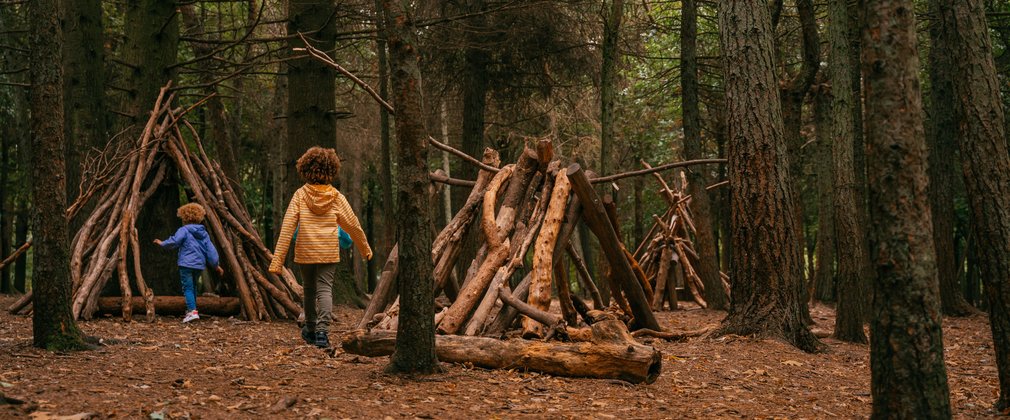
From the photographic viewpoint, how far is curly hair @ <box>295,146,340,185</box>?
685cm

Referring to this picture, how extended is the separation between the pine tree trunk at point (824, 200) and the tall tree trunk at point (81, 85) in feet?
27.4

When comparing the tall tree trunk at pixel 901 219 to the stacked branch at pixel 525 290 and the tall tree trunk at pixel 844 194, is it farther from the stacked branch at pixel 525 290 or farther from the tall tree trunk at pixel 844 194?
the tall tree trunk at pixel 844 194


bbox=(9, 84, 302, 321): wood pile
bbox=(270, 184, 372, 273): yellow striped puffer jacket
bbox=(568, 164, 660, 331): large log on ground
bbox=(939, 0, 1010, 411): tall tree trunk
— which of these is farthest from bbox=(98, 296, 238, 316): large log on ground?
bbox=(939, 0, 1010, 411): tall tree trunk

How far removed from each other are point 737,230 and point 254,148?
51.6 feet

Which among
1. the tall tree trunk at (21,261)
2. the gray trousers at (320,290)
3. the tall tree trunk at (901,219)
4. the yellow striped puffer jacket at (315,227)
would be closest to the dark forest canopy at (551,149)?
the tall tree trunk at (901,219)

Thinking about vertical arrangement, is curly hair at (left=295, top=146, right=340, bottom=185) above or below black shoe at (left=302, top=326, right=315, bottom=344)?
above

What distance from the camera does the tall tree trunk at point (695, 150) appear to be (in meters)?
12.1

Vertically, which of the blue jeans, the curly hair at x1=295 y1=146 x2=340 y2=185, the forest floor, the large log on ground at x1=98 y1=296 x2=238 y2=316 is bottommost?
the forest floor

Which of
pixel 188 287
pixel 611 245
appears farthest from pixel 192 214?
pixel 611 245

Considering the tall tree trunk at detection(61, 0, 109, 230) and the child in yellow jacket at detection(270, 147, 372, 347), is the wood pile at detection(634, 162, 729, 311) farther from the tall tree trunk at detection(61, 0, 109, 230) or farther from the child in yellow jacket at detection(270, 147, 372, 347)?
the tall tree trunk at detection(61, 0, 109, 230)

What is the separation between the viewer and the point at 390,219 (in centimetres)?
1638

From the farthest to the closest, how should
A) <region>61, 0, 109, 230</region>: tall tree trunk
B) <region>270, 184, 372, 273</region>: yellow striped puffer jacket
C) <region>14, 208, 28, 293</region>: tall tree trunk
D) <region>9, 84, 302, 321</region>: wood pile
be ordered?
<region>14, 208, 28, 293</region>: tall tree trunk → <region>61, 0, 109, 230</region>: tall tree trunk → <region>9, 84, 302, 321</region>: wood pile → <region>270, 184, 372, 273</region>: yellow striped puffer jacket

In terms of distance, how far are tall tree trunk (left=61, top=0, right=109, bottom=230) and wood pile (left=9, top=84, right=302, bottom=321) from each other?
66 centimetres

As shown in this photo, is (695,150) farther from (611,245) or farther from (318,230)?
(318,230)
